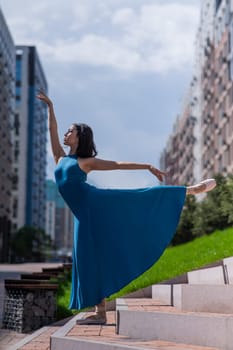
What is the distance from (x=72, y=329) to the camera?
632 cm

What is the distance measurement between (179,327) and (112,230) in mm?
1342

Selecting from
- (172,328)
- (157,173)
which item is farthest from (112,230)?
(172,328)

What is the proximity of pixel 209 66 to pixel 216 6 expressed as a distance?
20.4ft

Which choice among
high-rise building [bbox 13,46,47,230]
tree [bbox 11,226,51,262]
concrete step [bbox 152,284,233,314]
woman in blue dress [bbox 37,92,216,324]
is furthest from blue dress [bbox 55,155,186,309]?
high-rise building [bbox 13,46,47,230]

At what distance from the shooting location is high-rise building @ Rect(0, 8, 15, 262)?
7962 centimetres

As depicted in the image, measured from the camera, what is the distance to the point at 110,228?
650 cm

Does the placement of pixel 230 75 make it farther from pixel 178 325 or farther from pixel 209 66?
pixel 178 325

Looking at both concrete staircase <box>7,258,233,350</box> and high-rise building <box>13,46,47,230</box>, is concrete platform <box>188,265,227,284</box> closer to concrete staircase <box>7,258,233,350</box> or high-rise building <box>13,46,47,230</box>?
concrete staircase <box>7,258,233,350</box>

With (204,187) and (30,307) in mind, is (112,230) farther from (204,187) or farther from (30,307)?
(30,307)

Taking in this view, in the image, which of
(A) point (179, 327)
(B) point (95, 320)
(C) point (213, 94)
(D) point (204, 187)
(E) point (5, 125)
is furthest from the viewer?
(E) point (5, 125)

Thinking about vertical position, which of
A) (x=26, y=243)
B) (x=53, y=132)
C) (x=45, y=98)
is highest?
(x=26, y=243)

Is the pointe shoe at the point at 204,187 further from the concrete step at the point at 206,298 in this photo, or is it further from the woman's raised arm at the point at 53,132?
the woman's raised arm at the point at 53,132

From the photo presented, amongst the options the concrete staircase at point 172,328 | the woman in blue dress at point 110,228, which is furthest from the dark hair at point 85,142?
the concrete staircase at point 172,328

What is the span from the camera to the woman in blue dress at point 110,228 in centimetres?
641
